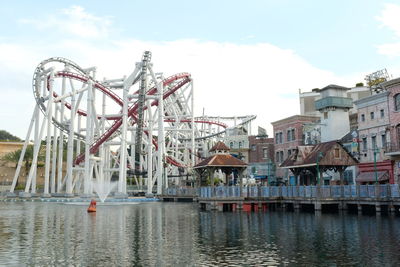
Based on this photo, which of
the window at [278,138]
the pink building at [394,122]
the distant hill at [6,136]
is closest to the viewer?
the pink building at [394,122]

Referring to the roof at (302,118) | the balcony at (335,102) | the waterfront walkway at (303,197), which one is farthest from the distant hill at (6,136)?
the balcony at (335,102)

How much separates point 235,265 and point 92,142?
2028 inches

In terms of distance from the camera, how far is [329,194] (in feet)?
125

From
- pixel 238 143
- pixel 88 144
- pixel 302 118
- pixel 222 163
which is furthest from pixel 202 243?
pixel 238 143

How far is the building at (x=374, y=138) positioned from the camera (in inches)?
1646

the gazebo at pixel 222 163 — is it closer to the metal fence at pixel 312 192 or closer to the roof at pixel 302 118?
the metal fence at pixel 312 192

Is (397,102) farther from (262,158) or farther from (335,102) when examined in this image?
(262,158)

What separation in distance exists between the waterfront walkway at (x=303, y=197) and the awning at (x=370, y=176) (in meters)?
4.77

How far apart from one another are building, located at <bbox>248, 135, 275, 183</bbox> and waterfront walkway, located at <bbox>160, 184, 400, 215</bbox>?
22.4 meters

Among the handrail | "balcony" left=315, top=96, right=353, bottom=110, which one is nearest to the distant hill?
"balcony" left=315, top=96, right=353, bottom=110

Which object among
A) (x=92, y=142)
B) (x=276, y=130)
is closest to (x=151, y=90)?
(x=92, y=142)

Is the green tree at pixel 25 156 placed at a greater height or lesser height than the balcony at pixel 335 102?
lesser

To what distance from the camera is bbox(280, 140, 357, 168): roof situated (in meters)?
38.8

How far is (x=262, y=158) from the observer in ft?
230
